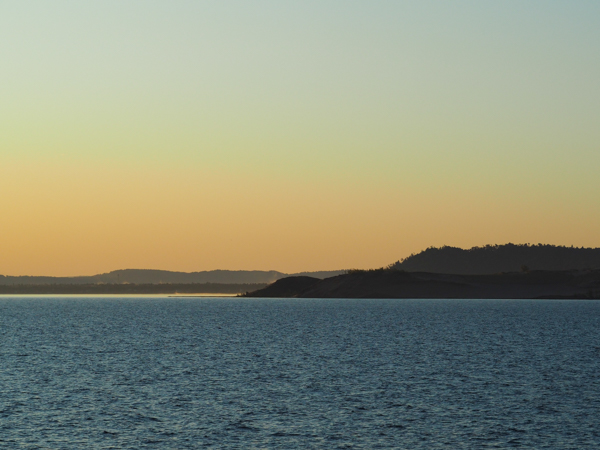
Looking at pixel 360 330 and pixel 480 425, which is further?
pixel 360 330

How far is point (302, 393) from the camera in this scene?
57594 mm

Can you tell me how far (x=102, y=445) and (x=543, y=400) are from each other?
103ft

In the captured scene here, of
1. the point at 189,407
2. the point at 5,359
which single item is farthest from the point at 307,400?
the point at 5,359

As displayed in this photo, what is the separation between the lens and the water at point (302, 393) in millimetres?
42344

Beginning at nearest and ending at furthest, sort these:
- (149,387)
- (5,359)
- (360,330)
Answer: (149,387), (5,359), (360,330)

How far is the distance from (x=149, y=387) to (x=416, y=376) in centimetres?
2361

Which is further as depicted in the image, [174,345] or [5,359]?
[174,345]

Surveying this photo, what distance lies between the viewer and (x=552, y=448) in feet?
129

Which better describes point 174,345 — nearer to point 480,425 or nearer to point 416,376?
point 416,376

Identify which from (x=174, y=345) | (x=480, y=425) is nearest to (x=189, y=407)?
(x=480, y=425)

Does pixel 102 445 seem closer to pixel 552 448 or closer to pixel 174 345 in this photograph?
pixel 552 448

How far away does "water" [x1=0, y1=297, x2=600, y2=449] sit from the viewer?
4234cm

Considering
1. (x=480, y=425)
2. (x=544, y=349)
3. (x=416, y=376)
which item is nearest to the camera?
(x=480, y=425)

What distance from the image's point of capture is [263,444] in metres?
40.5
